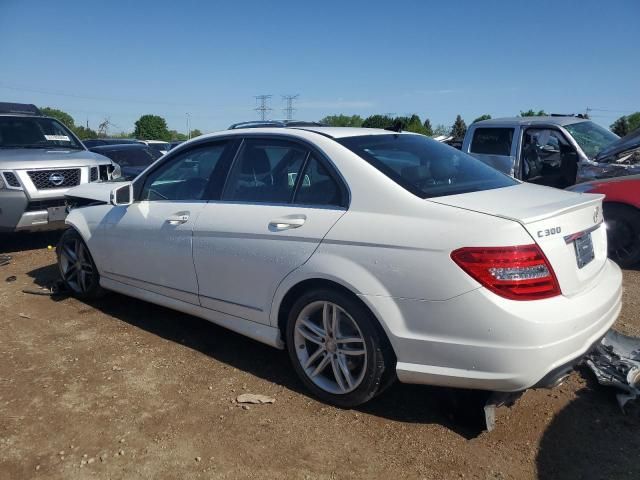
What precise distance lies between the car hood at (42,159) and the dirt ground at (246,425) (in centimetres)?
372

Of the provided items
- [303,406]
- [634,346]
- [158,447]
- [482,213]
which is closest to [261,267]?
[303,406]

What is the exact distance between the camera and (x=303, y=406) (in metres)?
3.18

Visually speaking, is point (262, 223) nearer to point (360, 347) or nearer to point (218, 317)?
point (218, 317)

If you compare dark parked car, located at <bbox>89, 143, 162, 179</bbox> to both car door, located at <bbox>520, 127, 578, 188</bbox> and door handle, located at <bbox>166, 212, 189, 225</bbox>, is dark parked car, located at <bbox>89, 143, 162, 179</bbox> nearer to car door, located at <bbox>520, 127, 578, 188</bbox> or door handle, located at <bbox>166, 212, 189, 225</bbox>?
car door, located at <bbox>520, 127, 578, 188</bbox>

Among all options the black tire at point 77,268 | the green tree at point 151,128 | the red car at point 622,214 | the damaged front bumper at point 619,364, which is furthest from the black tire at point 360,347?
the green tree at point 151,128

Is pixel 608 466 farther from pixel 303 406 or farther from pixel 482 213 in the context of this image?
pixel 303 406

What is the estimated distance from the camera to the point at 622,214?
5.84 m

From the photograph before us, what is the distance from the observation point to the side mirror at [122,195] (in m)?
4.29

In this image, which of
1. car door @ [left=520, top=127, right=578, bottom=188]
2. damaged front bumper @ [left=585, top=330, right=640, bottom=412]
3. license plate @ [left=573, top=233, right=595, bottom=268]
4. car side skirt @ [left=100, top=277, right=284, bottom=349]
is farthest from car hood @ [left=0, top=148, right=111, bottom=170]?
damaged front bumper @ [left=585, top=330, right=640, bottom=412]

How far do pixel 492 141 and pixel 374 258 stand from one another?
21.5 ft

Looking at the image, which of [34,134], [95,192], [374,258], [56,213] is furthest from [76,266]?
[34,134]

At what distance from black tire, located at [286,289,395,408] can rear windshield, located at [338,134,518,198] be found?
0.72 metres

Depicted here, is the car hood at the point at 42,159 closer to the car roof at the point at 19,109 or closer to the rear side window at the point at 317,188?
the car roof at the point at 19,109

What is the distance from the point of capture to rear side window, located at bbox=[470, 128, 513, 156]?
8.35 meters
